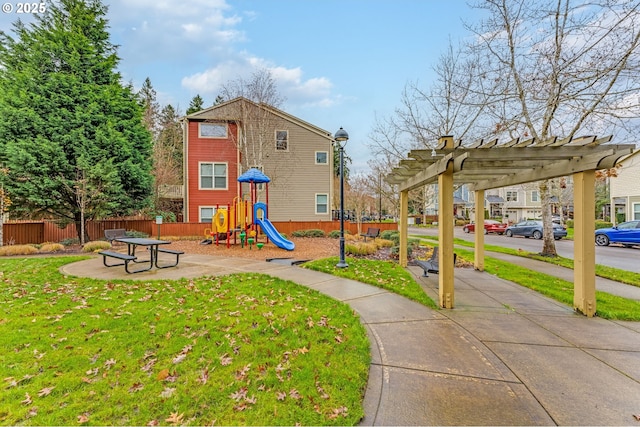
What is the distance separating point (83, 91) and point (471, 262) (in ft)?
59.2

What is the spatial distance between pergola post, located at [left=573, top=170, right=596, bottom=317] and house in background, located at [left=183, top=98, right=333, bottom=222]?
15638 millimetres

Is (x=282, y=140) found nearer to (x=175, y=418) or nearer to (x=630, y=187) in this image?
(x=175, y=418)

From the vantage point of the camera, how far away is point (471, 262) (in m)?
9.47

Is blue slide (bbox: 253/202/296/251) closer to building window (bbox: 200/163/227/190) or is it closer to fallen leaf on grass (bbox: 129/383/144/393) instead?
building window (bbox: 200/163/227/190)

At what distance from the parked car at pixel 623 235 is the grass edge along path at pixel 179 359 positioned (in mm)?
19156

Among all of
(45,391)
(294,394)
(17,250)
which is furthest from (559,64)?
(17,250)

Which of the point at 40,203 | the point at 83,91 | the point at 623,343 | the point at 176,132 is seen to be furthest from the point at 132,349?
the point at 176,132

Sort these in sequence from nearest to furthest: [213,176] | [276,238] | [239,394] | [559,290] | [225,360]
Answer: [239,394], [225,360], [559,290], [276,238], [213,176]

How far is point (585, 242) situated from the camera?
Result: 470 cm

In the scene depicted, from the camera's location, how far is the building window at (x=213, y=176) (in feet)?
60.8

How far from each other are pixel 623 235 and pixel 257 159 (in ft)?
70.3

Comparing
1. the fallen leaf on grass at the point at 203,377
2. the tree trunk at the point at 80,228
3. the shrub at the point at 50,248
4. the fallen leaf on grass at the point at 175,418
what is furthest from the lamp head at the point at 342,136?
the tree trunk at the point at 80,228

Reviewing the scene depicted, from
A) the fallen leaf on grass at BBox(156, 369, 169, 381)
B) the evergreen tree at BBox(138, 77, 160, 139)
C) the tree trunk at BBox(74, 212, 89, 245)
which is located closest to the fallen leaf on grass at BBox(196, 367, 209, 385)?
the fallen leaf on grass at BBox(156, 369, 169, 381)

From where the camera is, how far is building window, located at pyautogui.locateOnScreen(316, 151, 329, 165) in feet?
64.7
